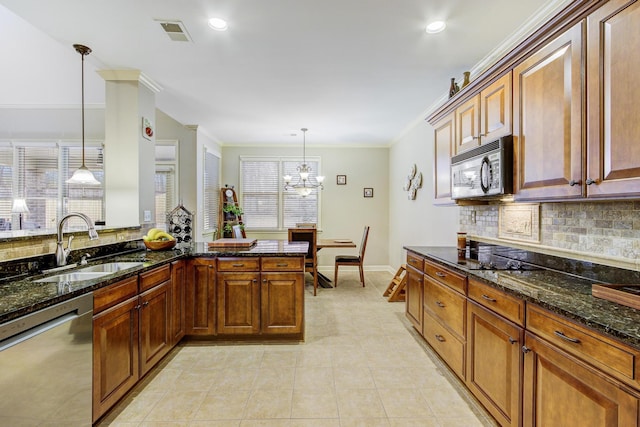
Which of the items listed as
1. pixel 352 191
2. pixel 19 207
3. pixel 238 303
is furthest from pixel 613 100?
pixel 19 207

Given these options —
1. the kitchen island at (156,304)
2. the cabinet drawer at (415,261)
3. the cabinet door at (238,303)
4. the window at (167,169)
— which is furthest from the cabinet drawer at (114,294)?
the window at (167,169)

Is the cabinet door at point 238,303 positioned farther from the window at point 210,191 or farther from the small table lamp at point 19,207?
the small table lamp at point 19,207

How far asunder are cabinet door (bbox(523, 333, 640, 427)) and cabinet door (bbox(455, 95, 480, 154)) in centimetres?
155

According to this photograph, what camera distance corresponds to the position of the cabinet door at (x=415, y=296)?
2.91 metres

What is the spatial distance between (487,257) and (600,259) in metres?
0.90

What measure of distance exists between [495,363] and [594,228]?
3.23 ft

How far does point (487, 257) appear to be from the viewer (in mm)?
2637

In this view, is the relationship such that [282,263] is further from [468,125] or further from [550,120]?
[550,120]

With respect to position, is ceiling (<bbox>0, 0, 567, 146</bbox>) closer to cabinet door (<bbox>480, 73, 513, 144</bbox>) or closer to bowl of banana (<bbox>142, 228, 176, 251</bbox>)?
cabinet door (<bbox>480, 73, 513, 144</bbox>)

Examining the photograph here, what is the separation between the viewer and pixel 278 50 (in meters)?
2.72

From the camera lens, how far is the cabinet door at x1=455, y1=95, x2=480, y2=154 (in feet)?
7.86

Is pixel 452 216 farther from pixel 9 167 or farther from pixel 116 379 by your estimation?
pixel 9 167

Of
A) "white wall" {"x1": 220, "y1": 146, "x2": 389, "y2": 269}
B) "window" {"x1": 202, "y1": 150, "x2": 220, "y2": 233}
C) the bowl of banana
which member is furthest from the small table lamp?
the bowl of banana

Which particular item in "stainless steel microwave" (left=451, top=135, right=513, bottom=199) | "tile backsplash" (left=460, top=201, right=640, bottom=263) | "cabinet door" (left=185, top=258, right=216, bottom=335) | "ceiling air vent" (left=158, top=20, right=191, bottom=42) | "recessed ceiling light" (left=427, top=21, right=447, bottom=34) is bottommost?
"cabinet door" (left=185, top=258, right=216, bottom=335)
